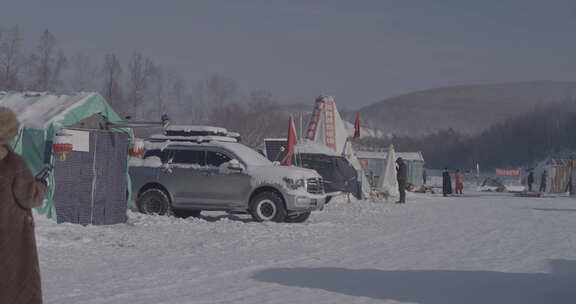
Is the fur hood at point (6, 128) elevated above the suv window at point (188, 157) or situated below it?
below

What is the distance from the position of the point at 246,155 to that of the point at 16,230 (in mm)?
12667

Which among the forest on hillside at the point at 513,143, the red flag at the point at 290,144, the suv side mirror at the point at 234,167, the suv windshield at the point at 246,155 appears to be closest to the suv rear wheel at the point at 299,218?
the suv windshield at the point at 246,155

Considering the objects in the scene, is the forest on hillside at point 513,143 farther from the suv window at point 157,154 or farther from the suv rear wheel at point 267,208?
the suv window at point 157,154

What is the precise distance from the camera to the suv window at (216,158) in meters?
17.1

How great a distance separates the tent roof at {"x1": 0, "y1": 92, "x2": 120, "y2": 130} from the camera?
1399cm

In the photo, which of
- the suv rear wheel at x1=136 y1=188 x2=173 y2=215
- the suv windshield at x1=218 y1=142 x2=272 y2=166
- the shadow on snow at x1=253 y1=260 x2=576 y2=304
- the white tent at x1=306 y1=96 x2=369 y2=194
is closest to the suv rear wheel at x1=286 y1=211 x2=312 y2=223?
the suv windshield at x1=218 y1=142 x2=272 y2=166

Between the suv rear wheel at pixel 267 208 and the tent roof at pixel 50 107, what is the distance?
12.0 feet

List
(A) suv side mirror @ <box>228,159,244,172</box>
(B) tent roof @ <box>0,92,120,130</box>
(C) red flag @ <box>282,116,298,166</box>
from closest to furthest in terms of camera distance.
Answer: (B) tent roof @ <box>0,92,120,130</box>, (A) suv side mirror @ <box>228,159,244,172</box>, (C) red flag @ <box>282,116,298,166</box>

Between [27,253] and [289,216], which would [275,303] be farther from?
[289,216]

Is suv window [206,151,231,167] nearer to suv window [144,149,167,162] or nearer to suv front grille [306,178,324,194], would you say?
suv window [144,149,167,162]

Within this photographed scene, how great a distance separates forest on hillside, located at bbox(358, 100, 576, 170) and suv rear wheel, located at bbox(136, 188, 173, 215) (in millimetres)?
109823

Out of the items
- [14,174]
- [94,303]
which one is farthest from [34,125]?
[14,174]

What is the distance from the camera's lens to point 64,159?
544 inches

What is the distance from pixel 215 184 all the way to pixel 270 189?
1.28m
